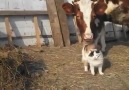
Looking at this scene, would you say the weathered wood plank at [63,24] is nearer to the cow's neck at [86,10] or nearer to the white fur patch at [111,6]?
the white fur patch at [111,6]

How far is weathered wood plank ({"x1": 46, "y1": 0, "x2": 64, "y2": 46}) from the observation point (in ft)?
28.3

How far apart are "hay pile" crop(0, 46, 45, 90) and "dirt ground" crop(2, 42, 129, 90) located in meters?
0.14

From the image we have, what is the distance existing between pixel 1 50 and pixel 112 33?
4.91 m

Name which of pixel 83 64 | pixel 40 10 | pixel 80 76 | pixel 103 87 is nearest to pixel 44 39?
pixel 40 10

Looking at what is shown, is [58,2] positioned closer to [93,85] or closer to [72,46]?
[72,46]

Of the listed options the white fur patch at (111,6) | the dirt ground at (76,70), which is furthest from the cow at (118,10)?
the dirt ground at (76,70)

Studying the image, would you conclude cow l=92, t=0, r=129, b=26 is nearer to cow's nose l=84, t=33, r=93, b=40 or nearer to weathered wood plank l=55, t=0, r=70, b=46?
cow's nose l=84, t=33, r=93, b=40

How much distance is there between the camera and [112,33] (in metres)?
10.4

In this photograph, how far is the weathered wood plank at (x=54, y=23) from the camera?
8.64m

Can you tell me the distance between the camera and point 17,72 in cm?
586

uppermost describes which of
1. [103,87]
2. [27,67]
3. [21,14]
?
[21,14]

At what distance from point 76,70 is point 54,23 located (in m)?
2.19

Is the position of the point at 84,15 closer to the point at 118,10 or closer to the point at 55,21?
the point at 118,10

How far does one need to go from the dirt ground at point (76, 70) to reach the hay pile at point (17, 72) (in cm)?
14
